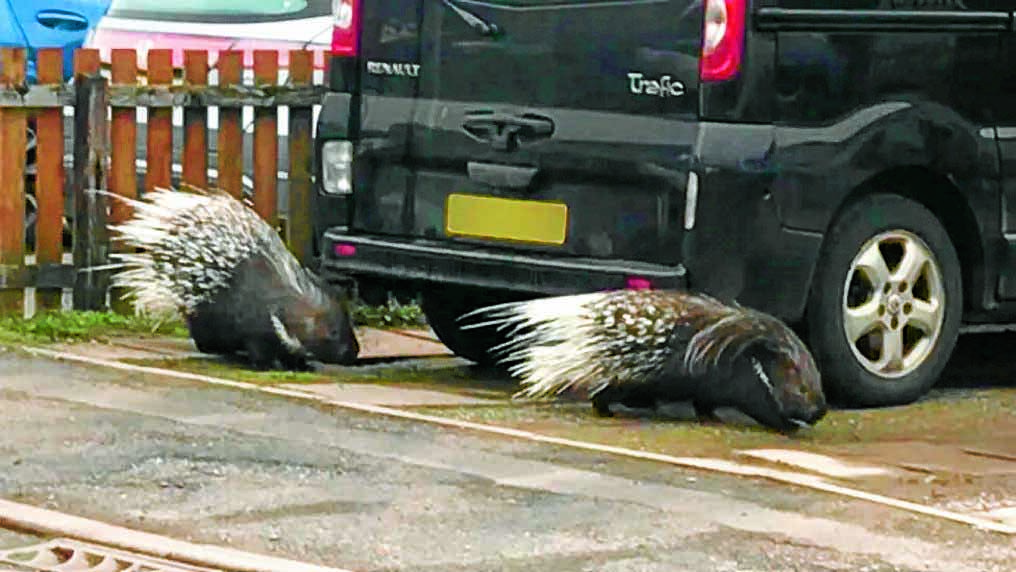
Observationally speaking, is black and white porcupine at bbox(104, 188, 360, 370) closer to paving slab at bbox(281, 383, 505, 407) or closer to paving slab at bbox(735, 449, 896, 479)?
paving slab at bbox(281, 383, 505, 407)

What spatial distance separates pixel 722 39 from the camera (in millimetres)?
8312

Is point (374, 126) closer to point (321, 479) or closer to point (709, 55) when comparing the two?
point (709, 55)

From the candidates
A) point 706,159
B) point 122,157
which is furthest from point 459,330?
point 706,159

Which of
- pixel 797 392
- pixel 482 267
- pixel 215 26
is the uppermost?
pixel 215 26

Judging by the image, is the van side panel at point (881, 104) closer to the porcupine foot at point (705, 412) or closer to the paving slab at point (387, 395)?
the porcupine foot at point (705, 412)

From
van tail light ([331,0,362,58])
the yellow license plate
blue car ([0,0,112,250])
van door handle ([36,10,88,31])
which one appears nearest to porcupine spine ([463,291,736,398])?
the yellow license plate

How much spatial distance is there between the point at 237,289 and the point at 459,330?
3.11 ft

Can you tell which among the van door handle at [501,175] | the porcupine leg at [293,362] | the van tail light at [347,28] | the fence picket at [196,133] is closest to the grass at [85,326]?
the fence picket at [196,133]

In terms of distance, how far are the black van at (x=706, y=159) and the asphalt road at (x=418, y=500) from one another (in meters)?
1.18

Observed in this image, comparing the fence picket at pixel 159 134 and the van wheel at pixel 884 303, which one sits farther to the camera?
the fence picket at pixel 159 134

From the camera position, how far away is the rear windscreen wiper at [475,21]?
898 cm

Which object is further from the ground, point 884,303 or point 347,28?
point 347,28

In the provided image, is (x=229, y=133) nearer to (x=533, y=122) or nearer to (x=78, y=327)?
(x=78, y=327)

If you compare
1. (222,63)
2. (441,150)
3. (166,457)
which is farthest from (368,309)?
(166,457)
